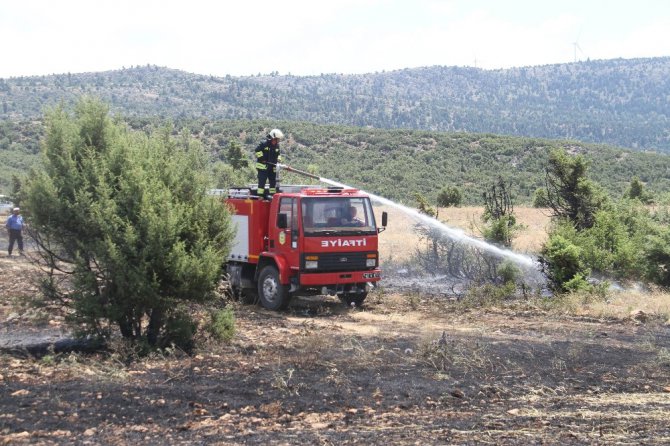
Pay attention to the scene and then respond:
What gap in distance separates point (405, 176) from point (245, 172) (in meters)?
25.6

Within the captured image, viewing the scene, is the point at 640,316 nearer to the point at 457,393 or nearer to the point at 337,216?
the point at 337,216

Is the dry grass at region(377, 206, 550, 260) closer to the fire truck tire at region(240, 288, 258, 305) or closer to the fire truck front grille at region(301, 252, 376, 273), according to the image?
the fire truck tire at region(240, 288, 258, 305)

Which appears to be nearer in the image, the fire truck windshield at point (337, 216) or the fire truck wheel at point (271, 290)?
the fire truck windshield at point (337, 216)

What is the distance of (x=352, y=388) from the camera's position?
8453mm

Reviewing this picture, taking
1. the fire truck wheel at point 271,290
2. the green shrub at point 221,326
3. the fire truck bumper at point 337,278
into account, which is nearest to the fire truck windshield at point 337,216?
the fire truck bumper at point 337,278

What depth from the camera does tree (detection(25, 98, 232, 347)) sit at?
9.20 m

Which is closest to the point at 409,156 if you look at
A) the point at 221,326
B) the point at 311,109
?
the point at 221,326

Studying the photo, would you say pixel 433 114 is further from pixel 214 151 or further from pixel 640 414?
pixel 640 414

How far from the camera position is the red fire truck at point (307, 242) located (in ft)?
47.3

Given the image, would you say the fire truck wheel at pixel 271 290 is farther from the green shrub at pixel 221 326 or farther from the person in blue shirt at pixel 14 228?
the person in blue shirt at pixel 14 228

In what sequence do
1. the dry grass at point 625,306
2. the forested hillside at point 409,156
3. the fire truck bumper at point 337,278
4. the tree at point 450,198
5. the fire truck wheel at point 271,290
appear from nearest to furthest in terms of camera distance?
the dry grass at point 625,306 < the fire truck bumper at point 337,278 < the fire truck wheel at point 271,290 < the tree at point 450,198 < the forested hillside at point 409,156

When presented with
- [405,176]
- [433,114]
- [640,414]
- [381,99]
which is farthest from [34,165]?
[381,99]

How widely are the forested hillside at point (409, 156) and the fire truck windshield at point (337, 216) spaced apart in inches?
1443

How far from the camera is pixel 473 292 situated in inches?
650
